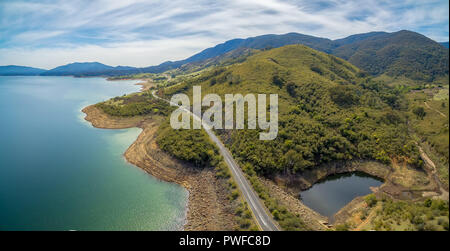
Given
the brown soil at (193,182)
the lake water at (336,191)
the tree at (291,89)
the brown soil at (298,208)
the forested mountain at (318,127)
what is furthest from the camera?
the tree at (291,89)

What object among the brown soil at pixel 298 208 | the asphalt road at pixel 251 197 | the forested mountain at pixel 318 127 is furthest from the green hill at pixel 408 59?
the asphalt road at pixel 251 197

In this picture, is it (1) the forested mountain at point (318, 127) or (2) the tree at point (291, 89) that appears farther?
(2) the tree at point (291, 89)

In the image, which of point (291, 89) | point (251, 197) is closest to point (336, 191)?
point (251, 197)

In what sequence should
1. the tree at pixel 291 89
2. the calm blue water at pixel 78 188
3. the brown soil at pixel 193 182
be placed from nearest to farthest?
the brown soil at pixel 193 182 < the calm blue water at pixel 78 188 < the tree at pixel 291 89

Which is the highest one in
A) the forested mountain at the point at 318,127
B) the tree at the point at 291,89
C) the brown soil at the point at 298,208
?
the tree at the point at 291,89

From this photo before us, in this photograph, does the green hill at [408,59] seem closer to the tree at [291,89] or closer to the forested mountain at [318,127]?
the forested mountain at [318,127]

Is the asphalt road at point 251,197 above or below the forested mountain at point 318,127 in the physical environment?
below

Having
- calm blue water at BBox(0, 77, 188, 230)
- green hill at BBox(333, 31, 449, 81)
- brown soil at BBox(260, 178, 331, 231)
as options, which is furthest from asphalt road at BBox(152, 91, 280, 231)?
green hill at BBox(333, 31, 449, 81)
